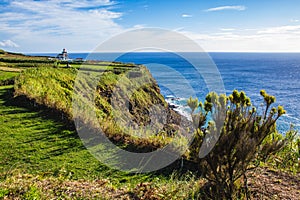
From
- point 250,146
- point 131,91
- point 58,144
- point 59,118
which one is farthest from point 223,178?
point 131,91

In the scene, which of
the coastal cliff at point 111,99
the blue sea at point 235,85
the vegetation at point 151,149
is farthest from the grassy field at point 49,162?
the blue sea at point 235,85

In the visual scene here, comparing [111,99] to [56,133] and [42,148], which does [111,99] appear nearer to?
[56,133]

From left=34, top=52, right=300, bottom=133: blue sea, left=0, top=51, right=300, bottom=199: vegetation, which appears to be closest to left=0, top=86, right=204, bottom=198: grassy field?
left=0, top=51, right=300, bottom=199: vegetation

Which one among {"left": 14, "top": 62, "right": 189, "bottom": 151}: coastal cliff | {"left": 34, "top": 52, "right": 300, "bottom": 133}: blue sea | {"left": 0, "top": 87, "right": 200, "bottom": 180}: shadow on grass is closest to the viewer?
{"left": 0, "top": 87, "right": 200, "bottom": 180}: shadow on grass

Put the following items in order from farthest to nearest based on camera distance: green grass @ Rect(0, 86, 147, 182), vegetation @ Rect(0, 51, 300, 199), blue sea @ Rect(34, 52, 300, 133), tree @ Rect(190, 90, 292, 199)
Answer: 1. blue sea @ Rect(34, 52, 300, 133)
2. green grass @ Rect(0, 86, 147, 182)
3. vegetation @ Rect(0, 51, 300, 199)
4. tree @ Rect(190, 90, 292, 199)

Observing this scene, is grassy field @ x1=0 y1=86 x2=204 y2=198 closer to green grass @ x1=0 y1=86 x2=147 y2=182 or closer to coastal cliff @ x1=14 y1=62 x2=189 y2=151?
green grass @ x1=0 y1=86 x2=147 y2=182

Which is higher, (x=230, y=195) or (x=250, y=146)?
(x=250, y=146)

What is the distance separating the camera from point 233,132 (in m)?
3.60

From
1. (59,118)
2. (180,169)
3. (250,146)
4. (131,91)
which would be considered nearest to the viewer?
(250,146)

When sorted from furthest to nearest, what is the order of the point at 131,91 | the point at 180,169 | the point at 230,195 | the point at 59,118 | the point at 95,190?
the point at 131,91 < the point at 59,118 < the point at 180,169 < the point at 95,190 < the point at 230,195

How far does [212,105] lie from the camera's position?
147 inches

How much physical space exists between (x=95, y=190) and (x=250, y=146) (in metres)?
2.46

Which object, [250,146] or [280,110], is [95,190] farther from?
[280,110]

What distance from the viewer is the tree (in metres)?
3.54
